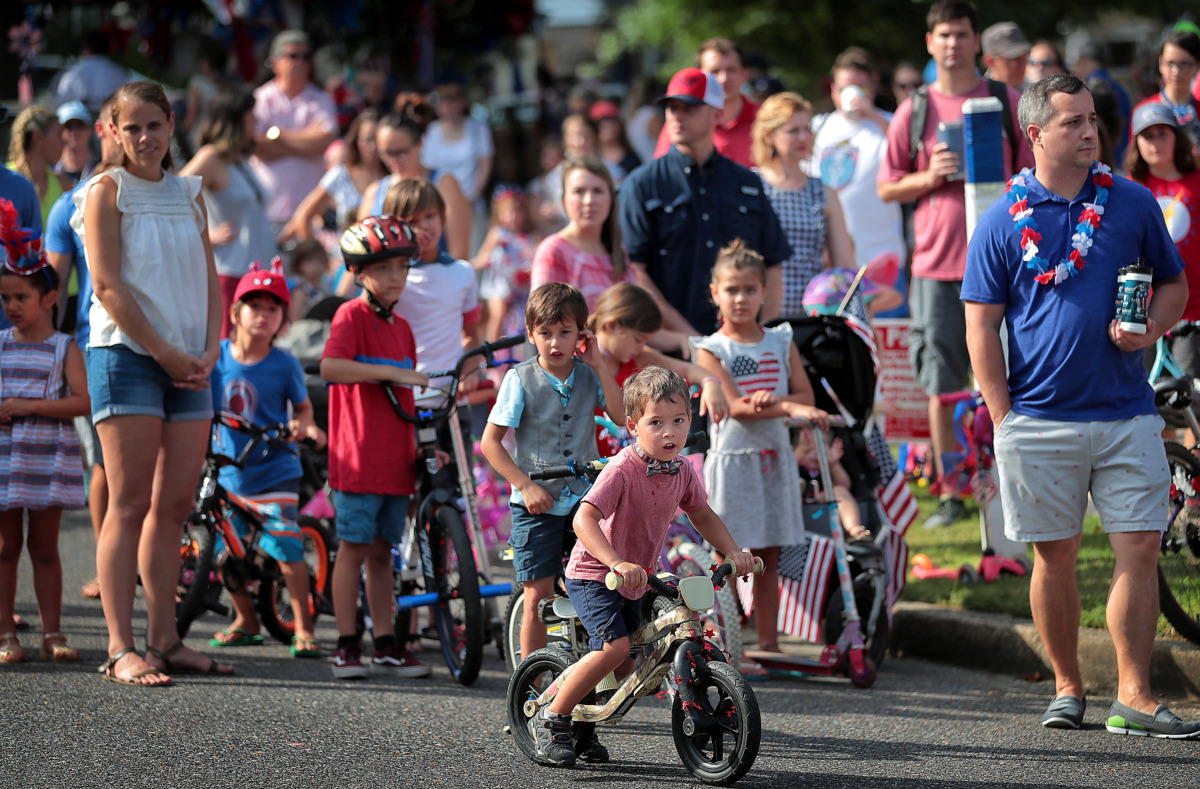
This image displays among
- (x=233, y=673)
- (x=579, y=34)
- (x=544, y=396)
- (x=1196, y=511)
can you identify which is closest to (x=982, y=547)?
(x=1196, y=511)

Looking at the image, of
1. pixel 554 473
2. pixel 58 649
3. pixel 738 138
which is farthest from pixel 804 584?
pixel 738 138

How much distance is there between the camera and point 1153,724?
499cm

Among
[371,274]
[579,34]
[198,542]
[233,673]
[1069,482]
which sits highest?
[579,34]

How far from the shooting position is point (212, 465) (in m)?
6.86

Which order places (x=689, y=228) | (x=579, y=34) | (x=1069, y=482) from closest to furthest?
(x=1069, y=482), (x=689, y=228), (x=579, y=34)

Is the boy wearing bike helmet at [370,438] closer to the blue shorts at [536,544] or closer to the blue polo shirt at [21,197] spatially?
the blue shorts at [536,544]

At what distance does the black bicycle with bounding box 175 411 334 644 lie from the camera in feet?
22.0

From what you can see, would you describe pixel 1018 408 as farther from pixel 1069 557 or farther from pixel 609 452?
pixel 609 452

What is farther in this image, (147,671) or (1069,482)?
(147,671)

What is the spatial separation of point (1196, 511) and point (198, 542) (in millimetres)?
4402

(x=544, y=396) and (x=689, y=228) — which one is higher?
(x=689, y=228)

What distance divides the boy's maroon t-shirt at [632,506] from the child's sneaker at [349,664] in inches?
68.0

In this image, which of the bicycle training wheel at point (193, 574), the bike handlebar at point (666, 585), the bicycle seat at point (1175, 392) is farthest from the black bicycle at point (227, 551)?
the bicycle seat at point (1175, 392)

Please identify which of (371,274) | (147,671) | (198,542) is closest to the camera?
(147,671)
